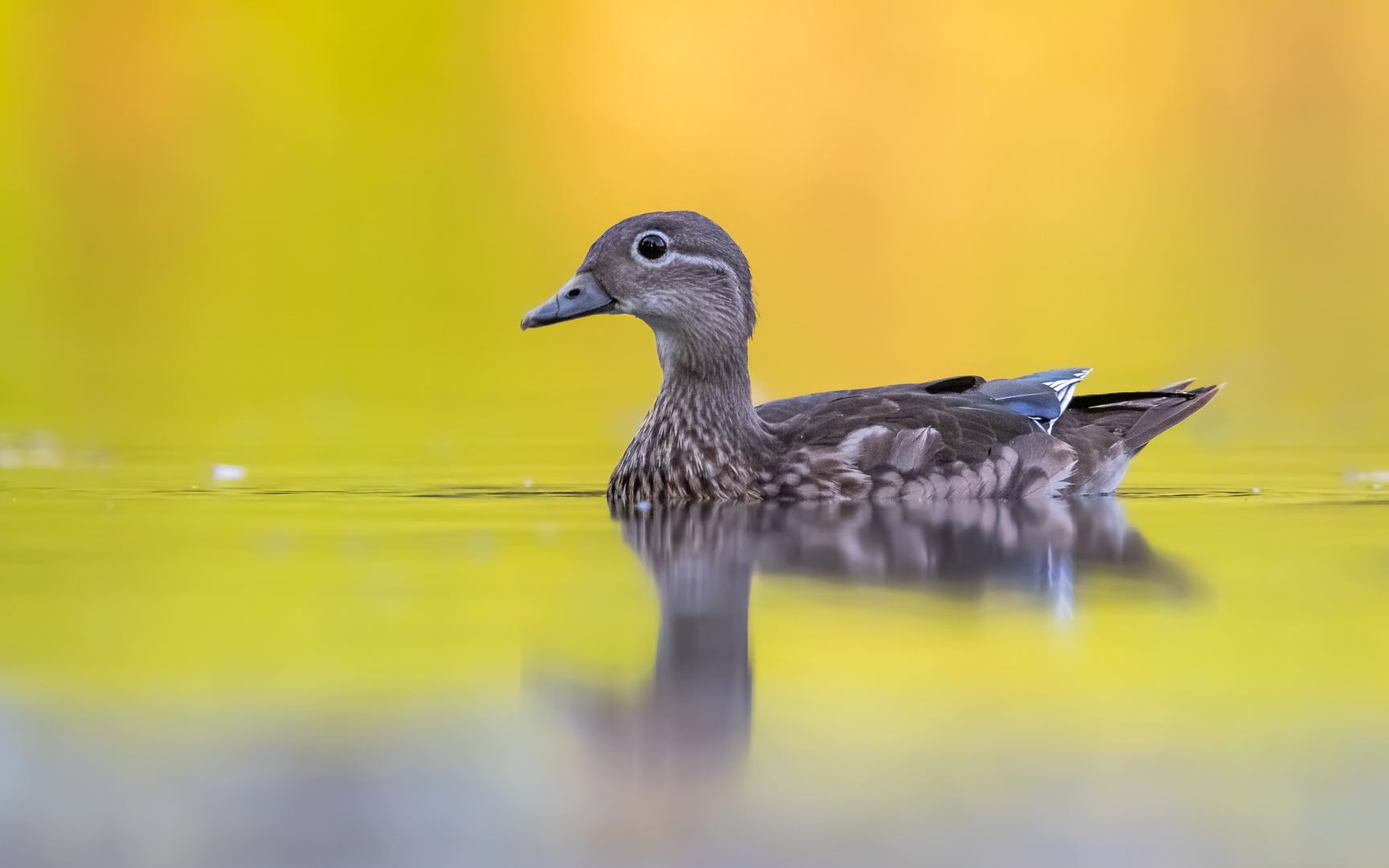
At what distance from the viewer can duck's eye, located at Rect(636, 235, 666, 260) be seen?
689cm

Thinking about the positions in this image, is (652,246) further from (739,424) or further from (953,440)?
(953,440)

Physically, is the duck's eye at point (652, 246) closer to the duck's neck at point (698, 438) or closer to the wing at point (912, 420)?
the duck's neck at point (698, 438)

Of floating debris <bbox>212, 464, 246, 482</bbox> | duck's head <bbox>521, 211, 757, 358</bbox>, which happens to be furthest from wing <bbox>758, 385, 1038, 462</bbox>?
floating debris <bbox>212, 464, 246, 482</bbox>

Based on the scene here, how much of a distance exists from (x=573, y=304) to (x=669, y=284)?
1.45 ft

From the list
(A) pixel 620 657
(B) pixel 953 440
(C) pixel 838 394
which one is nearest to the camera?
(A) pixel 620 657

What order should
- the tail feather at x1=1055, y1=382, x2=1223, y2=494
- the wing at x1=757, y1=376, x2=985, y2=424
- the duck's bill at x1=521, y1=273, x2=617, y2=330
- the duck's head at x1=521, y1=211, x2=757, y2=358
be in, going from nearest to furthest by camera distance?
the duck's bill at x1=521, y1=273, x2=617, y2=330 → the duck's head at x1=521, y1=211, x2=757, y2=358 → the wing at x1=757, y1=376, x2=985, y2=424 → the tail feather at x1=1055, y1=382, x2=1223, y2=494

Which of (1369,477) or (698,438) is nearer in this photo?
(698,438)

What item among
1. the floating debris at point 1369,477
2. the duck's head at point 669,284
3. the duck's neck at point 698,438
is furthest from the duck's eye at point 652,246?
the floating debris at point 1369,477

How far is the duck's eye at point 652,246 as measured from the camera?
22.6ft

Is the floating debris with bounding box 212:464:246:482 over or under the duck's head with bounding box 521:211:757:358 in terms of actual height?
under

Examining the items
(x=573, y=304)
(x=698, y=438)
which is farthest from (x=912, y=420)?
(x=573, y=304)

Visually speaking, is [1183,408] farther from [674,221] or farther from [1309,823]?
[1309,823]

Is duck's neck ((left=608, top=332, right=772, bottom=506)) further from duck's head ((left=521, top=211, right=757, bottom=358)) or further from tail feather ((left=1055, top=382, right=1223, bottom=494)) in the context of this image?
tail feather ((left=1055, top=382, right=1223, bottom=494))

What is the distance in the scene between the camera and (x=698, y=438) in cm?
681
